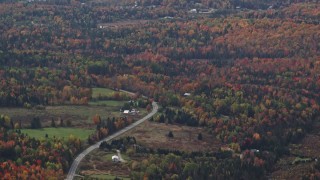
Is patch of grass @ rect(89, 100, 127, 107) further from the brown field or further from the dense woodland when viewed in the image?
the brown field

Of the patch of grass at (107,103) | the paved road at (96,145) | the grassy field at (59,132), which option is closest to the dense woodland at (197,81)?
the patch of grass at (107,103)

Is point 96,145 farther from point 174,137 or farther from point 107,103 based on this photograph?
point 107,103

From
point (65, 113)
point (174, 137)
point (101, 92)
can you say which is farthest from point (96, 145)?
point (101, 92)

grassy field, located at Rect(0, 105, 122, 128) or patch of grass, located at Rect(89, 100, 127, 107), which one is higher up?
grassy field, located at Rect(0, 105, 122, 128)

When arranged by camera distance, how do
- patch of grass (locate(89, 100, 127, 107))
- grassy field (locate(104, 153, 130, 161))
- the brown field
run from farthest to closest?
patch of grass (locate(89, 100, 127, 107)) → the brown field → grassy field (locate(104, 153, 130, 161))

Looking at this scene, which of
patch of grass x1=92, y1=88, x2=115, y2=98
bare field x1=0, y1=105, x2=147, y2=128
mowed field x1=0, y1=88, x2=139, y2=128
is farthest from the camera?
patch of grass x1=92, y1=88, x2=115, y2=98

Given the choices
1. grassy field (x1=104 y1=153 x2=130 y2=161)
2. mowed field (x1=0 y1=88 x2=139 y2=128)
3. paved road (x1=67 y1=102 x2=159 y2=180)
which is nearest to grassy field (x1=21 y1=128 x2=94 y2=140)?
mowed field (x1=0 y1=88 x2=139 y2=128)

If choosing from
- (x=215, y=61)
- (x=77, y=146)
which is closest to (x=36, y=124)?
(x=77, y=146)
